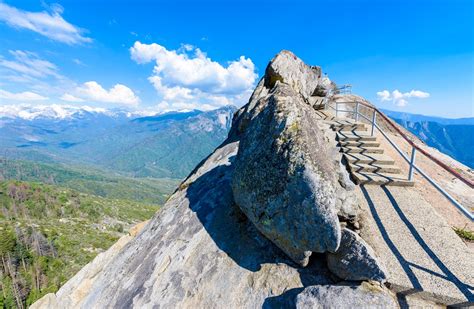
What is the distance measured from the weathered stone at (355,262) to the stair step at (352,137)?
7438 mm

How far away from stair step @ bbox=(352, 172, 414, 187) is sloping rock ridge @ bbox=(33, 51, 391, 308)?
2.35 meters

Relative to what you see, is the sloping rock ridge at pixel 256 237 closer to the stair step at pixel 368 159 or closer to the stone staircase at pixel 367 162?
the stone staircase at pixel 367 162

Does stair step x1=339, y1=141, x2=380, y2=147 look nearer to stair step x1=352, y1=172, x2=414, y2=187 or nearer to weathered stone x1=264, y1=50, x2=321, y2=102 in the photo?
stair step x1=352, y1=172, x2=414, y2=187

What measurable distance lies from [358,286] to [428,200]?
529cm

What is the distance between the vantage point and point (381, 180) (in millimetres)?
7977

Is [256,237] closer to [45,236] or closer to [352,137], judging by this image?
[352,137]

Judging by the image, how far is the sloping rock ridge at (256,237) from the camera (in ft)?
16.4

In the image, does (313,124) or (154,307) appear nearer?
(154,307)

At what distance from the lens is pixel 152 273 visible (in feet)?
20.8

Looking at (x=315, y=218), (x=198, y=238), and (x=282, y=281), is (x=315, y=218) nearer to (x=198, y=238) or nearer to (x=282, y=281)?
(x=282, y=281)

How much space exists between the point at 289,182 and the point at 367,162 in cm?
555

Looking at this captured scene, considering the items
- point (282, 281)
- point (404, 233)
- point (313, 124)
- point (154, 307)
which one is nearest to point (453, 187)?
point (404, 233)

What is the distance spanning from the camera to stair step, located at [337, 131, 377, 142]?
1096 centimetres

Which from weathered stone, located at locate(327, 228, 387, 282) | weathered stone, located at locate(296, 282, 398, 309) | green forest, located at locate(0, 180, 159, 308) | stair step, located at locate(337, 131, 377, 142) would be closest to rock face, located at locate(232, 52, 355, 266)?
weathered stone, located at locate(327, 228, 387, 282)
